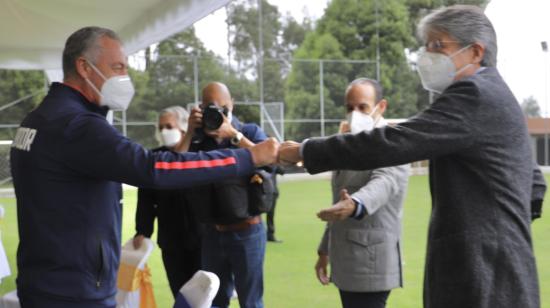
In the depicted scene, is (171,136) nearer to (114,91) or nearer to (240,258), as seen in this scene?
(240,258)

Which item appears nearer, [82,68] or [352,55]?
[82,68]

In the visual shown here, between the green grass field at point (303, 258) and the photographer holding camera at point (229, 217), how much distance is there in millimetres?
1926

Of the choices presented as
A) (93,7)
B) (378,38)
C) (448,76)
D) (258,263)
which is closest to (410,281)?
(258,263)

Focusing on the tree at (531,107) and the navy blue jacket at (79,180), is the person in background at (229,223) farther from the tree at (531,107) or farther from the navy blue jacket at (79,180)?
the tree at (531,107)

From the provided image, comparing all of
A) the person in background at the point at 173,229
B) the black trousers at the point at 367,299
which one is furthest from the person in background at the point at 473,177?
the person in background at the point at 173,229

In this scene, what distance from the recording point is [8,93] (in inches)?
1104

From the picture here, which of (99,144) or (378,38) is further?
(378,38)

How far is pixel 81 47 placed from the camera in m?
2.67

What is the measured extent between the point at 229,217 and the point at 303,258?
4.81m

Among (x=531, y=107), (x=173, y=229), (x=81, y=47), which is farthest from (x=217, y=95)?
(x=531, y=107)

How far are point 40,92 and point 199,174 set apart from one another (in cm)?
2461

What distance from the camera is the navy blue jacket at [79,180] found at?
2.41m

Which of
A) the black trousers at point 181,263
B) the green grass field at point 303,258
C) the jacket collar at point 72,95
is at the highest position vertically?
the jacket collar at point 72,95

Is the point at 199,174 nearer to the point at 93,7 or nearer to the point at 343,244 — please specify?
the point at 343,244
